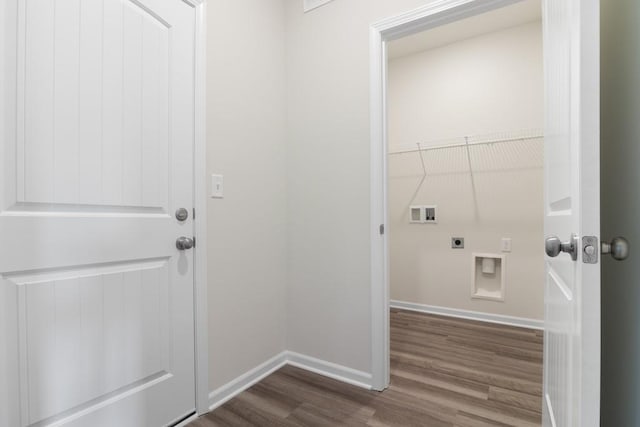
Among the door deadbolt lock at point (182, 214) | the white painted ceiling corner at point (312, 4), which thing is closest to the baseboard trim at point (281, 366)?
the door deadbolt lock at point (182, 214)

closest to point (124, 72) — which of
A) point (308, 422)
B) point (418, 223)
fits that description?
→ point (308, 422)

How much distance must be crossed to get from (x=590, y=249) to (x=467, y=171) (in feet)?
8.38

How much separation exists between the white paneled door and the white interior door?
1.43 meters

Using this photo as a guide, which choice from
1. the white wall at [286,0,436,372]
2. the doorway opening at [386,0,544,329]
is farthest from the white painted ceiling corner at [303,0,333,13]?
the doorway opening at [386,0,544,329]

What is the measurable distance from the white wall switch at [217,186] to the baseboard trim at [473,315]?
2391 mm

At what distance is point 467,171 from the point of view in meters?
2.98

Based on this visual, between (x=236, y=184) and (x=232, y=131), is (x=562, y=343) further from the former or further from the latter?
(x=232, y=131)

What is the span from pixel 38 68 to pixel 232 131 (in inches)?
32.1

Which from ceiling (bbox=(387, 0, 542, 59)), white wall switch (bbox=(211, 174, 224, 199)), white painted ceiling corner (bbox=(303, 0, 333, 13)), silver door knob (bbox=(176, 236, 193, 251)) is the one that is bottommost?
silver door knob (bbox=(176, 236, 193, 251))

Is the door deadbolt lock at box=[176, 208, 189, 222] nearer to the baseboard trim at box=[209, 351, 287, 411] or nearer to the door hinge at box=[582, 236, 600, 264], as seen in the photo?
the baseboard trim at box=[209, 351, 287, 411]

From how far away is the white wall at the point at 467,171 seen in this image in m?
2.73

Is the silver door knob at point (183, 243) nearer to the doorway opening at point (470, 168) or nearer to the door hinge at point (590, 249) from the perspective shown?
the door hinge at point (590, 249)

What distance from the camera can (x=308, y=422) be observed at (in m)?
1.48

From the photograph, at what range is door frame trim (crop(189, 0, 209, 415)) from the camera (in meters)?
1.52
